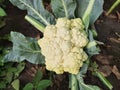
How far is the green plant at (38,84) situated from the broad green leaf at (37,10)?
29 cm

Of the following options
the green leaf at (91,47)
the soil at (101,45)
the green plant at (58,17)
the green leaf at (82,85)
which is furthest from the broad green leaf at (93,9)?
the soil at (101,45)

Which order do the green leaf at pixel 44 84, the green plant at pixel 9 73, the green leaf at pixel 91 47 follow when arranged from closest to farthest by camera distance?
the green leaf at pixel 91 47
the green leaf at pixel 44 84
the green plant at pixel 9 73

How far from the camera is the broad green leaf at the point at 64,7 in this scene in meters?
1.51

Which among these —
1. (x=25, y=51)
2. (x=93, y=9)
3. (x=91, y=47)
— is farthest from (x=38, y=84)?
(x=93, y=9)

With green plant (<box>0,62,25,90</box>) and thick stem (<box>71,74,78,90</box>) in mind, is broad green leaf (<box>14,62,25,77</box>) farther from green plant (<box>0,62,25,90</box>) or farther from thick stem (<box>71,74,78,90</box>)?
thick stem (<box>71,74,78,90</box>)

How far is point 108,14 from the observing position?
200 centimetres

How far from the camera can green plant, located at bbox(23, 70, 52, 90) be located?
5.04 ft

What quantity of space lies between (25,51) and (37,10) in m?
0.22

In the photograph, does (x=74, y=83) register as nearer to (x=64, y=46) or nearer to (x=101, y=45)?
(x=64, y=46)

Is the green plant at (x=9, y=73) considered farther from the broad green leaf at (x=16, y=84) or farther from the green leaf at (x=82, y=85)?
the green leaf at (x=82, y=85)

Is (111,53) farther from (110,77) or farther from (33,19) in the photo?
(33,19)

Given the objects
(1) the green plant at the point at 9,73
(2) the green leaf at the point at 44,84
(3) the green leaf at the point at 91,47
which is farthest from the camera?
(1) the green plant at the point at 9,73

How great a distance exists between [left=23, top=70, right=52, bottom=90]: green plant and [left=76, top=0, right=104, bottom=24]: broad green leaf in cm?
38

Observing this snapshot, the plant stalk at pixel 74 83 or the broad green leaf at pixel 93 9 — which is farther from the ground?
the broad green leaf at pixel 93 9
